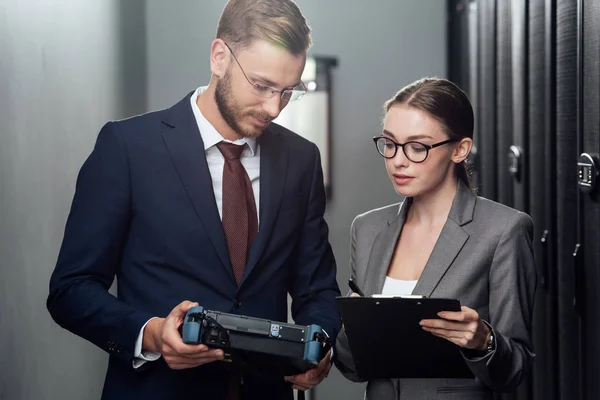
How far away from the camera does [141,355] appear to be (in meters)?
1.80

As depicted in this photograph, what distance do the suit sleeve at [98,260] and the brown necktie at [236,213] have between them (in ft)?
0.73

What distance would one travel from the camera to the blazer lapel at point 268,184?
1.87m

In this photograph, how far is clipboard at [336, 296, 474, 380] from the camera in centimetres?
163

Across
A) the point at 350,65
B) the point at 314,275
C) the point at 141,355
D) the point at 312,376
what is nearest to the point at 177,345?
the point at 141,355

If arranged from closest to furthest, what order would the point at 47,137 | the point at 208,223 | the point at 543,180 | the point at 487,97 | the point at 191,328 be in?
the point at 191,328 < the point at 208,223 < the point at 47,137 < the point at 543,180 < the point at 487,97

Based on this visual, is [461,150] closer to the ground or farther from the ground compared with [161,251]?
farther from the ground

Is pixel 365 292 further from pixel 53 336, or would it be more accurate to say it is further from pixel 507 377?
pixel 53 336

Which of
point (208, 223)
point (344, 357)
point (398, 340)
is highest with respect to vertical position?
point (208, 223)

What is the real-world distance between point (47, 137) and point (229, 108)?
2.10 ft

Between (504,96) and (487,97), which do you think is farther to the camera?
(487,97)

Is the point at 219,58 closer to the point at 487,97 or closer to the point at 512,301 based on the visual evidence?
the point at 512,301

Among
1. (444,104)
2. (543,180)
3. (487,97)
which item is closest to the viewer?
(444,104)

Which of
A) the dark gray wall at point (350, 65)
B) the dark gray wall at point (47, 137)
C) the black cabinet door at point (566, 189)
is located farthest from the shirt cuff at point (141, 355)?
the black cabinet door at point (566, 189)

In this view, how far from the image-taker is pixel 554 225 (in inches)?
113
